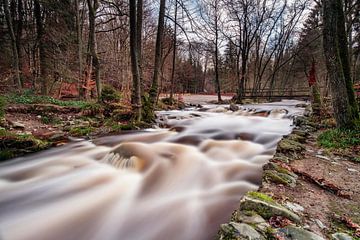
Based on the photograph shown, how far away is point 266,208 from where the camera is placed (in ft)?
8.65

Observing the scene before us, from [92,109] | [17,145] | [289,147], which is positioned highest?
[92,109]

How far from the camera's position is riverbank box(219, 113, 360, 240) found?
2.30m

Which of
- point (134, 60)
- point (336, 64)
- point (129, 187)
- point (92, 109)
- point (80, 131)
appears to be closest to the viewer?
point (129, 187)

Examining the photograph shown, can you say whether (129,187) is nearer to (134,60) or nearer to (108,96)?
(134,60)

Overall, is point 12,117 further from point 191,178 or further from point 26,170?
point 191,178

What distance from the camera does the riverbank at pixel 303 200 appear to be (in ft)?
7.55

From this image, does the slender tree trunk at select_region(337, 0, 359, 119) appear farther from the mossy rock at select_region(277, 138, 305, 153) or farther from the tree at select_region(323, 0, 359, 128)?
the mossy rock at select_region(277, 138, 305, 153)

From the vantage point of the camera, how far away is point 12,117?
7.84m

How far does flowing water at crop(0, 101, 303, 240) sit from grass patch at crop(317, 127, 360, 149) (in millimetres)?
1274

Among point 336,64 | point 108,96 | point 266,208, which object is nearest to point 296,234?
point 266,208

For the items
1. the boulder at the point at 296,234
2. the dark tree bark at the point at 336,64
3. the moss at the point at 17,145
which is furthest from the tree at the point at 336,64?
the moss at the point at 17,145

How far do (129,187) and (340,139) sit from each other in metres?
5.16

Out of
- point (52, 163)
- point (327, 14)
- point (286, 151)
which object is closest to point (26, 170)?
point (52, 163)

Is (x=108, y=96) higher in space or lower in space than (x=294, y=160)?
higher
